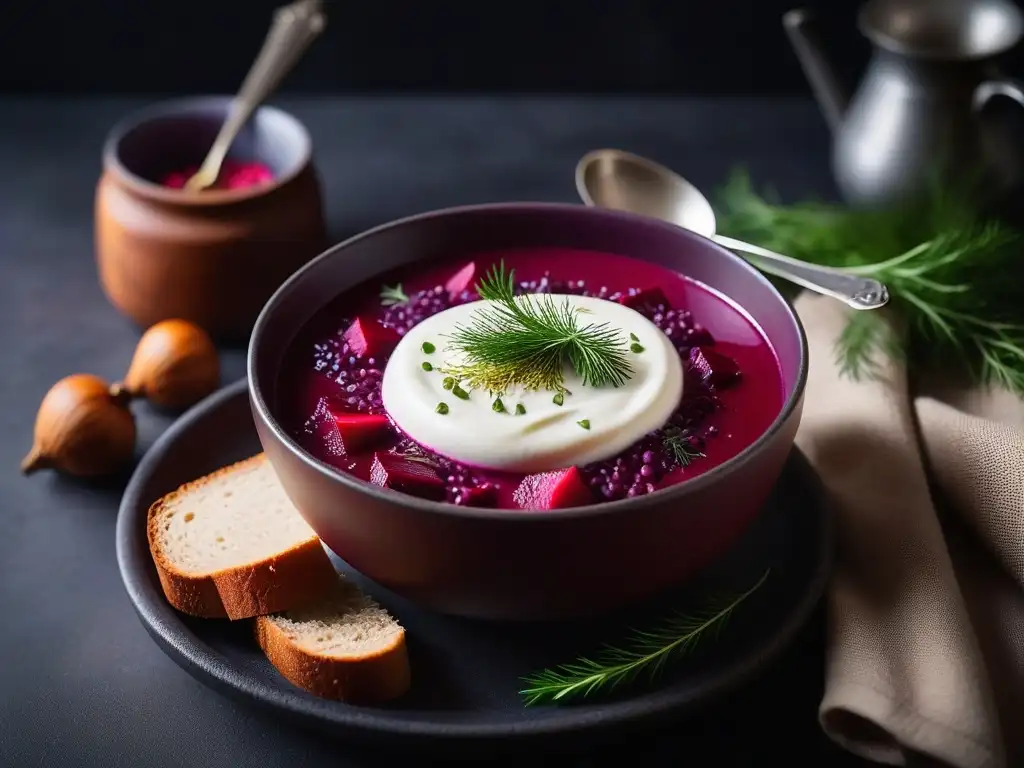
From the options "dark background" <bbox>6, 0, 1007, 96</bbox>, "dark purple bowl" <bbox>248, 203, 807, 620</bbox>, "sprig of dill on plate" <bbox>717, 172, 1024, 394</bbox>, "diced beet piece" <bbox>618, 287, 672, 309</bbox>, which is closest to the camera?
"dark purple bowl" <bbox>248, 203, 807, 620</bbox>

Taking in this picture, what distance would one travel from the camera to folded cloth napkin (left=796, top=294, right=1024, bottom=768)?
151 centimetres

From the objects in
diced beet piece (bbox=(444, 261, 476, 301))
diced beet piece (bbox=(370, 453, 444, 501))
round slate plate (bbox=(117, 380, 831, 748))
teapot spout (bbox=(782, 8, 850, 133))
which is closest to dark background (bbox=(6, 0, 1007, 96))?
teapot spout (bbox=(782, 8, 850, 133))

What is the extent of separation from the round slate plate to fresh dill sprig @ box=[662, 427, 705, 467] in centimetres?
20

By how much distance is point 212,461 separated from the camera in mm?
1981

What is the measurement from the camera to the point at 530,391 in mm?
1698

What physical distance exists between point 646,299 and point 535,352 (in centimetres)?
28

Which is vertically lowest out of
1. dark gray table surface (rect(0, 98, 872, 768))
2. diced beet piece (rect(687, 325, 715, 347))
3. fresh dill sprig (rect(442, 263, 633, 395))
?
dark gray table surface (rect(0, 98, 872, 768))

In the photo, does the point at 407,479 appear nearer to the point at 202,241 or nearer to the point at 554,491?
the point at 554,491

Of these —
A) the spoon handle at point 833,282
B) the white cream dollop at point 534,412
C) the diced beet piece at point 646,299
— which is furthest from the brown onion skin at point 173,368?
the spoon handle at point 833,282

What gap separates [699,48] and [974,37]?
2.72 ft

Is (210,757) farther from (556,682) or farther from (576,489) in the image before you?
(576,489)

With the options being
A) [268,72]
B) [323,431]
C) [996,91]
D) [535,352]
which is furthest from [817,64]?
[323,431]

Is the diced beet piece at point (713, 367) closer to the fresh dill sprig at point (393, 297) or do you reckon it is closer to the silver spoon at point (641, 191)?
the fresh dill sprig at point (393, 297)

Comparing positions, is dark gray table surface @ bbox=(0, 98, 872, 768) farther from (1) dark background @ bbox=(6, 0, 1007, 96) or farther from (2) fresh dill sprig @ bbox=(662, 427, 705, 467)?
(2) fresh dill sprig @ bbox=(662, 427, 705, 467)
